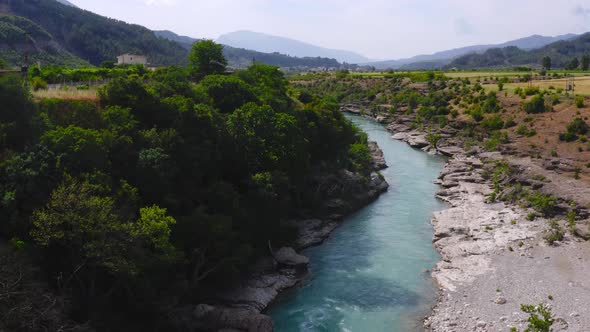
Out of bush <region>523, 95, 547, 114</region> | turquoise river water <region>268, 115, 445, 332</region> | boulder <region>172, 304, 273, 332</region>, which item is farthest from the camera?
bush <region>523, 95, 547, 114</region>

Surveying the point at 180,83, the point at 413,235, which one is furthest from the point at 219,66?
the point at 413,235

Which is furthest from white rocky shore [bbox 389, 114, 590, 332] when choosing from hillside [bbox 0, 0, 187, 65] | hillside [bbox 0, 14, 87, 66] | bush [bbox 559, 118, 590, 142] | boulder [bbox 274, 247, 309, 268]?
hillside [bbox 0, 0, 187, 65]

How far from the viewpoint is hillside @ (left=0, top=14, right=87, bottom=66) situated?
301 ft

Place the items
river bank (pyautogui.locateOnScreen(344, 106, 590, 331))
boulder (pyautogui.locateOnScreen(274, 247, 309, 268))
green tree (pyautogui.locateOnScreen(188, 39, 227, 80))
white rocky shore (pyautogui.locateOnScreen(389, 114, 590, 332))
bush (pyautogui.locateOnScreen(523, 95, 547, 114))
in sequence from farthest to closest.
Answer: bush (pyautogui.locateOnScreen(523, 95, 547, 114)), green tree (pyautogui.locateOnScreen(188, 39, 227, 80)), boulder (pyautogui.locateOnScreen(274, 247, 309, 268)), river bank (pyautogui.locateOnScreen(344, 106, 590, 331)), white rocky shore (pyautogui.locateOnScreen(389, 114, 590, 332))

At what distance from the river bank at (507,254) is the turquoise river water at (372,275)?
1232mm

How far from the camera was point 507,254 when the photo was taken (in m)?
30.8

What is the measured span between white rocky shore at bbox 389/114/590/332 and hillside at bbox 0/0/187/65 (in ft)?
418

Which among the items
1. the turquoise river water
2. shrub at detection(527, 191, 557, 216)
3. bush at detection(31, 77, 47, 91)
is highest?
bush at detection(31, 77, 47, 91)

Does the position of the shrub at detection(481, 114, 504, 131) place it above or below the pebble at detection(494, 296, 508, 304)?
above

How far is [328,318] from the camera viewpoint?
24.7 m

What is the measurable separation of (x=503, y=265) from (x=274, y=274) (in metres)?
14.0

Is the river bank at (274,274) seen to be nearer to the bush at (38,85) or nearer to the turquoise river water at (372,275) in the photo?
the turquoise river water at (372,275)

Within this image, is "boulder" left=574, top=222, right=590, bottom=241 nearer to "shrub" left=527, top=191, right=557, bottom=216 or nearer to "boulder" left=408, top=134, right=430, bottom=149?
"shrub" left=527, top=191, right=557, bottom=216

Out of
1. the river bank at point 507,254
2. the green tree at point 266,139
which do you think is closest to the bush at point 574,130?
the river bank at point 507,254
